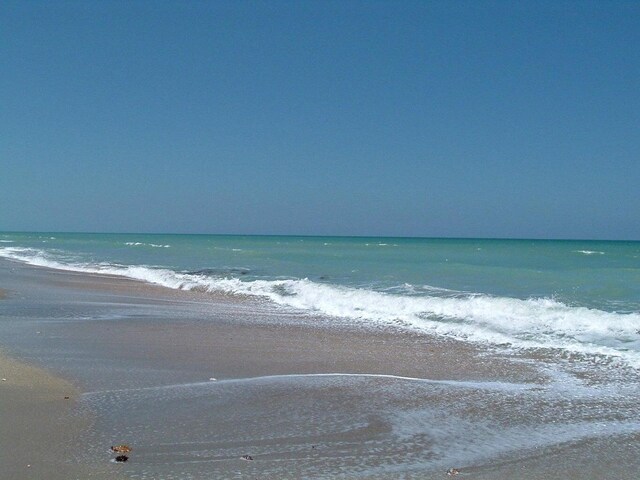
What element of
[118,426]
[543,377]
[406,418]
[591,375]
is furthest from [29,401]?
[591,375]

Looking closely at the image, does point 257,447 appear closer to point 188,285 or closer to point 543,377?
point 543,377

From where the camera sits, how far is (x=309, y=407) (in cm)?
666

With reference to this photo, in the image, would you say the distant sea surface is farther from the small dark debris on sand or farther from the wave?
the small dark debris on sand

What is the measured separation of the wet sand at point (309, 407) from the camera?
16.7 feet

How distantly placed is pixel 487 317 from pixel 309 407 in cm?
789

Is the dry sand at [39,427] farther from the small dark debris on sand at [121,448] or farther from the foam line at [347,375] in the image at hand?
the foam line at [347,375]

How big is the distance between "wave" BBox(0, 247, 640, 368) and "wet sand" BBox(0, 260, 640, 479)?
127 cm

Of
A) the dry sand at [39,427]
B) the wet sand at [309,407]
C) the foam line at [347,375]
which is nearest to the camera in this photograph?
the dry sand at [39,427]

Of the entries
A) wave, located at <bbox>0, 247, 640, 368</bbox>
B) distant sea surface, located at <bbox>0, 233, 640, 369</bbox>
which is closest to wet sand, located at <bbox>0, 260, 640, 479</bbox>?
wave, located at <bbox>0, 247, 640, 368</bbox>

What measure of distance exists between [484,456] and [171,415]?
3.02m

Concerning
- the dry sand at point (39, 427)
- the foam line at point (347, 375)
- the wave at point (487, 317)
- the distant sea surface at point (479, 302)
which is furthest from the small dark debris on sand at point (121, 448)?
the wave at point (487, 317)

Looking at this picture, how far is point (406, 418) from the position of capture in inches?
249

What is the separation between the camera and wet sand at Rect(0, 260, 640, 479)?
16.7ft

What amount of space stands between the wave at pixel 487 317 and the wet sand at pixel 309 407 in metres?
1.27
